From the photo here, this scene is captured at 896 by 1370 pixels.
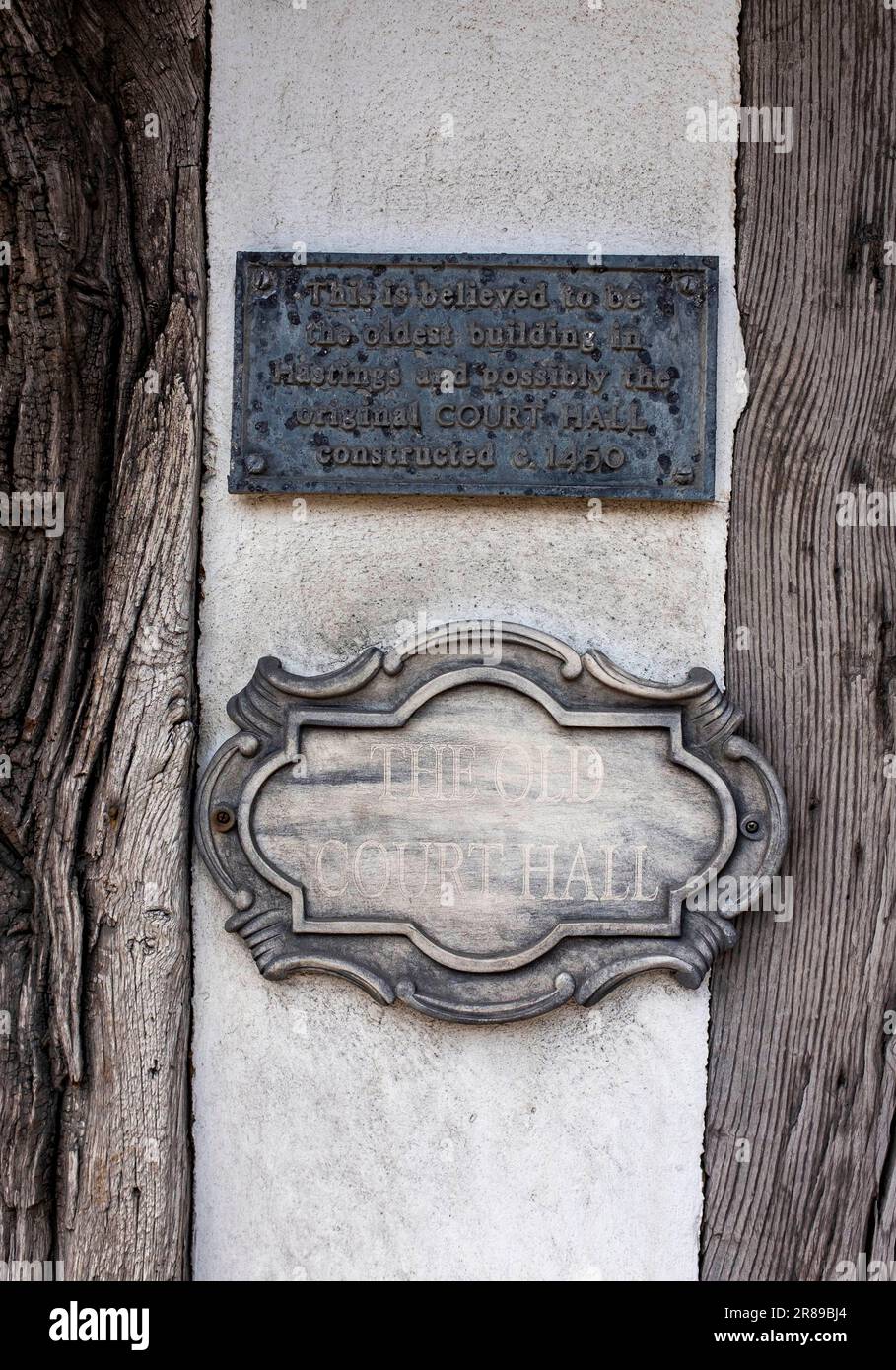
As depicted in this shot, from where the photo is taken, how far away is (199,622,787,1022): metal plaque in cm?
204

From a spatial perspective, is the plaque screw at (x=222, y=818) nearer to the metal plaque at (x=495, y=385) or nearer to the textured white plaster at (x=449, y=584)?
the textured white plaster at (x=449, y=584)

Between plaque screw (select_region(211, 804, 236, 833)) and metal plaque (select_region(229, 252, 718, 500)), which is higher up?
metal plaque (select_region(229, 252, 718, 500))

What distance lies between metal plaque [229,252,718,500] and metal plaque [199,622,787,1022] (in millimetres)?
322

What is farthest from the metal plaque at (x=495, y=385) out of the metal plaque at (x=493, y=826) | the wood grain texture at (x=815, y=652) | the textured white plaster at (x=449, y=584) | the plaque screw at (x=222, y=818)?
the plaque screw at (x=222, y=818)

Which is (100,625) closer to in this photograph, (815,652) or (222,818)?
(222,818)

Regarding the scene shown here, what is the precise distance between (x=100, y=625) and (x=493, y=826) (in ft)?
2.64

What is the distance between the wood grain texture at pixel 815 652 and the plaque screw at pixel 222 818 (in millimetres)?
915

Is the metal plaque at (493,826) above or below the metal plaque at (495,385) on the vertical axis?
below

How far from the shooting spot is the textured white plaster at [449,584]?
6.73 feet

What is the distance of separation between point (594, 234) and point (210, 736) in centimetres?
116

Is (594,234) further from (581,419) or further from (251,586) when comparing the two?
(251,586)

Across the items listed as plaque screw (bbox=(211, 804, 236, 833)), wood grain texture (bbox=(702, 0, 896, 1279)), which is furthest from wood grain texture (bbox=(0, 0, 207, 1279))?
wood grain texture (bbox=(702, 0, 896, 1279))

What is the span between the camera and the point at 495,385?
6.80 ft

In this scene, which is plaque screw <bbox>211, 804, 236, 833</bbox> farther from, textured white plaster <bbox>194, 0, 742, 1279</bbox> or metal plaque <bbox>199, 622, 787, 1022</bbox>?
textured white plaster <bbox>194, 0, 742, 1279</bbox>
